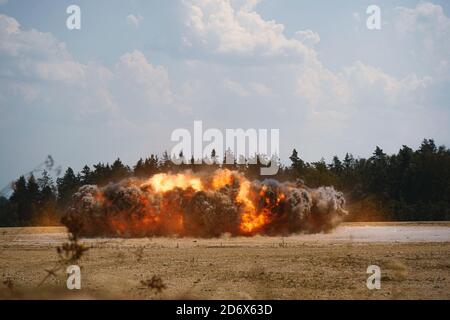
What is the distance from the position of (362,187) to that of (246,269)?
305 feet

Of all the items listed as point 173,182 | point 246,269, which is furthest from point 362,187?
point 246,269

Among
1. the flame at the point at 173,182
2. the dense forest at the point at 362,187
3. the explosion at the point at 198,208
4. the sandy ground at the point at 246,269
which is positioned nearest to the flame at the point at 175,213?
the explosion at the point at 198,208

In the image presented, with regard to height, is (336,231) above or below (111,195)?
below

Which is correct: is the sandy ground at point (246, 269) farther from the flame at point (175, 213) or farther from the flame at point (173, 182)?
the flame at point (173, 182)

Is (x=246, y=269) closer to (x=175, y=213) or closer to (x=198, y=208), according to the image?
(x=198, y=208)

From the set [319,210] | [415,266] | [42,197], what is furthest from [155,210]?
[42,197]

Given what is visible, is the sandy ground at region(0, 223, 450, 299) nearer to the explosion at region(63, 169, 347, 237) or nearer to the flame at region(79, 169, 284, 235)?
the explosion at region(63, 169, 347, 237)

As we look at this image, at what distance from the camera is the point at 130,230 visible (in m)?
64.9

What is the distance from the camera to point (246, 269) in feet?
118

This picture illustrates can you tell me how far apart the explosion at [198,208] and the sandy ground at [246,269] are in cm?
678
